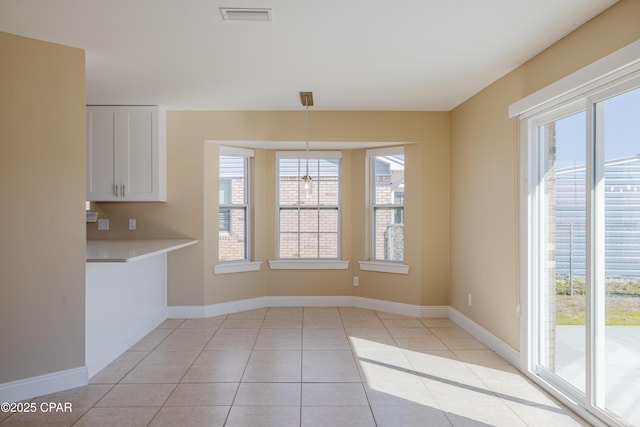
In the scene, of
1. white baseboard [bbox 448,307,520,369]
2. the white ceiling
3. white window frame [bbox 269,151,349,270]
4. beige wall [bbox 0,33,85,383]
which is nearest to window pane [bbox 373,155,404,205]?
white window frame [bbox 269,151,349,270]

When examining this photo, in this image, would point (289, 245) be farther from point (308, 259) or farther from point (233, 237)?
point (233, 237)

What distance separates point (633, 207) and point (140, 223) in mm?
4699

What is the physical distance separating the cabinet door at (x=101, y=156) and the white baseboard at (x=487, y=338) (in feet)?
13.4

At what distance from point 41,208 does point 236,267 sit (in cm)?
256

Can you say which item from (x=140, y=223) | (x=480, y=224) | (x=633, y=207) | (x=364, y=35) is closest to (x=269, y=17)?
(x=364, y=35)

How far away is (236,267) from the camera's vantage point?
526cm

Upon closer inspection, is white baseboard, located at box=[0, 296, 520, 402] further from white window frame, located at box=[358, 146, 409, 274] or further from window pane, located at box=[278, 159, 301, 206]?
window pane, located at box=[278, 159, 301, 206]

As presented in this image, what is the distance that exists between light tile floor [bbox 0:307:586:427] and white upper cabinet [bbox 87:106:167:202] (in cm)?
161

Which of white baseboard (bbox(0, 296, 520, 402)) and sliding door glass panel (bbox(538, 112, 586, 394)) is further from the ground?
sliding door glass panel (bbox(538, 112, 586, 394))

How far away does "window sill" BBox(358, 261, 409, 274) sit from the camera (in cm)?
519

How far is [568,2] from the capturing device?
2395 millimetres

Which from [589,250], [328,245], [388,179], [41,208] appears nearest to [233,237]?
[328,245]

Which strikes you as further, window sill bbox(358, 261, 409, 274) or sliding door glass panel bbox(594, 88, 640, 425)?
window sill bbox(358, 261, 409, 274)

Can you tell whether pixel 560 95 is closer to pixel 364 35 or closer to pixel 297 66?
pixel 364 35
